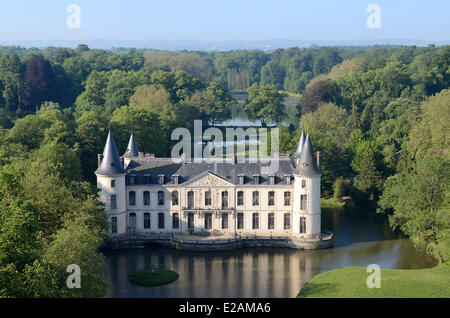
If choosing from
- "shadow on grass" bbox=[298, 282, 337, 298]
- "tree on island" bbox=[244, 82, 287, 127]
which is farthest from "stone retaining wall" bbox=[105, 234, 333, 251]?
"tree on island" bbox=[244, 82, 287, 127]

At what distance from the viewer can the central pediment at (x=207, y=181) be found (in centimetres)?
5069

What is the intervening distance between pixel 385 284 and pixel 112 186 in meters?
23.2

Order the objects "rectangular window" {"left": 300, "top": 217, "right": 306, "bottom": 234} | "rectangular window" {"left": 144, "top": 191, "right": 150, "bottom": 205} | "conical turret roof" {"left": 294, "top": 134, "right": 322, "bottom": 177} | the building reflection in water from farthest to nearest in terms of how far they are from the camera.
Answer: "rectangular window" {"left": 144, "top": 191, "right": 150, "bottom": 205} → "rectangular window" {"left": 300, "top": 217, "right": 306, "bottom": 234} → "conical turret roof" {"left": 294, "top": 134, "right": 322, "bottom": 177} → the building reflection in water

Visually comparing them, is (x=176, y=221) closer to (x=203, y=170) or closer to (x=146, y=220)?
(x=146, y=220)

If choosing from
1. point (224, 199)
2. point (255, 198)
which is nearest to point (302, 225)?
point (255, 198)

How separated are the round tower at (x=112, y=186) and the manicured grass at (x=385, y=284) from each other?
17435 millimetres

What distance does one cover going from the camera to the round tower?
50031mm

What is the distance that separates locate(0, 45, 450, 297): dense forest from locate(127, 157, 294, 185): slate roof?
16.0 ft

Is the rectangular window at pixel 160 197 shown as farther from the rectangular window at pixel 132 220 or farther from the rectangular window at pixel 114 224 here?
the rectangular window at pixel 114 224

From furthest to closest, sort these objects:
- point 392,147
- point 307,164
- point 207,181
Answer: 1. point 392,147
2. point 207,181
3. point 307,164

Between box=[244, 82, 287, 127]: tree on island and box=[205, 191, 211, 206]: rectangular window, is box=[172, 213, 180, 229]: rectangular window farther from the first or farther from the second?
box=[244, 82, 287, 127]: tree on island

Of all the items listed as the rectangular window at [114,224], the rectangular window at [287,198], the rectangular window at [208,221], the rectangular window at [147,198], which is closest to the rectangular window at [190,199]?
the rectangular window at [208,221]

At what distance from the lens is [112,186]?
5016 centimetres
